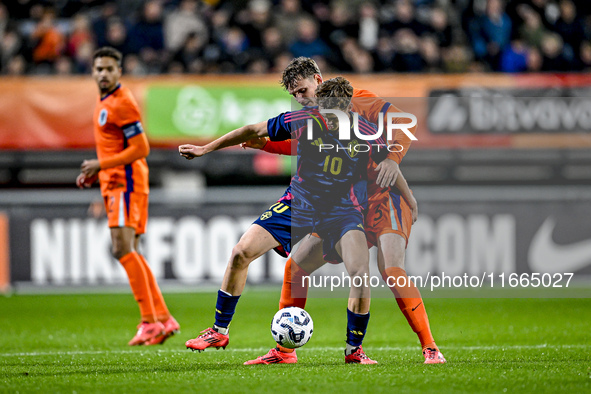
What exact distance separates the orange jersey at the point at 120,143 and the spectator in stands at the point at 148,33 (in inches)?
241

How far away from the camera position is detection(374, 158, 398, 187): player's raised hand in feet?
16.0

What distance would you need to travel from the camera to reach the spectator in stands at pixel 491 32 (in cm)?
1273

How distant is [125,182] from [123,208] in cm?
21

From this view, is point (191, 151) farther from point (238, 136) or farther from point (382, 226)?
point (382, 226)

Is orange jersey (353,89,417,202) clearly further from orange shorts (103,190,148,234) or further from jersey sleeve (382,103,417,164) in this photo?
orange shorts (103,190,148,234)

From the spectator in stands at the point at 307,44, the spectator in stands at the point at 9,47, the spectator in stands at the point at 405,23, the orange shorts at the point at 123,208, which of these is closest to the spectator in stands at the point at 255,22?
the spectator in stands at the point at 307,44

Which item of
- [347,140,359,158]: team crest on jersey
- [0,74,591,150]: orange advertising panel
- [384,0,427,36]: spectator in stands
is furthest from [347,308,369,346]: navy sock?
[384,0,427,36]: spectator in stands

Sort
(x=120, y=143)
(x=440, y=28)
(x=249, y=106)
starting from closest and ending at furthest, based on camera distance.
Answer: (x=120, y=143) → (x=249, y=106) → (x=440, y=28)

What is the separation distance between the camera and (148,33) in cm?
1271

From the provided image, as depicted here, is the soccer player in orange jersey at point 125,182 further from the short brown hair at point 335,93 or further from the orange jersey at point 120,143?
the short brown hair at point 335,93

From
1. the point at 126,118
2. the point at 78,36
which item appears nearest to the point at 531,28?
the point at 78,36

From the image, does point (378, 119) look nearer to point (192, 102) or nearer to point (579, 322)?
point (579, 322)

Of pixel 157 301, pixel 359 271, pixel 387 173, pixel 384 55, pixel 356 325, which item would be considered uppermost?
pixel 384 55

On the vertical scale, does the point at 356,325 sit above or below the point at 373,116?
below
